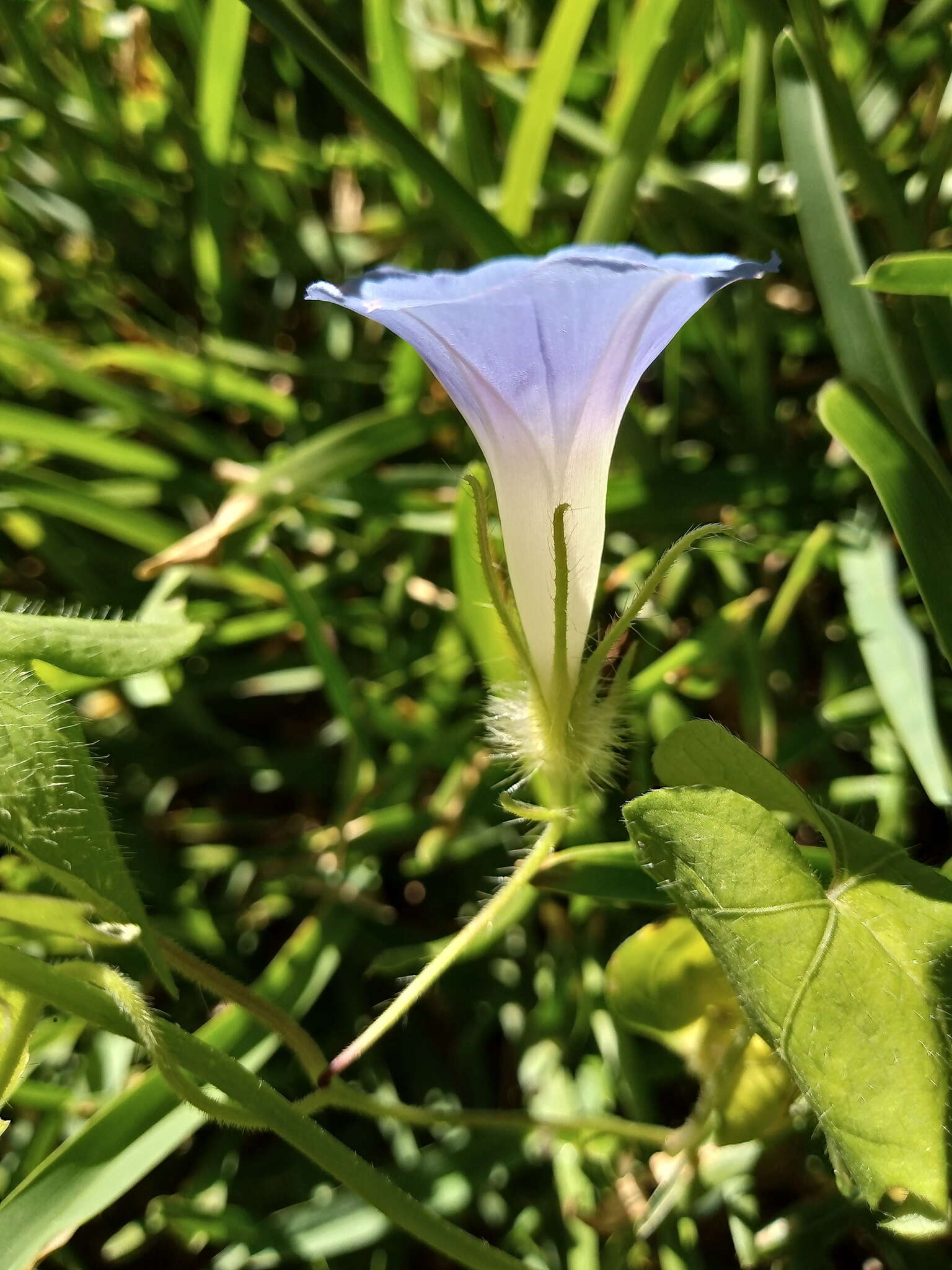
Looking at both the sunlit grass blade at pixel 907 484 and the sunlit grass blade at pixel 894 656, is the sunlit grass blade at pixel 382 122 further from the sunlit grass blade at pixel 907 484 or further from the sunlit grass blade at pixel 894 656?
the sunlit grass blade at pixel 894 656

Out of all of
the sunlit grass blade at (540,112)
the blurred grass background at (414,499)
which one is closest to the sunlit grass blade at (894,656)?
the blurred grass background at (414,499)

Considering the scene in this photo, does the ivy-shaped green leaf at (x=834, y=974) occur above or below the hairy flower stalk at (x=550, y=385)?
below

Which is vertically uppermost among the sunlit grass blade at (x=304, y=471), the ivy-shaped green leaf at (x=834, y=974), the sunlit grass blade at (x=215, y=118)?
the sunlit grass blade at (x=215, y=118)

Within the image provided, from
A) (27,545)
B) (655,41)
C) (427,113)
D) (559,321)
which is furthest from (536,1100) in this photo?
(427,113)

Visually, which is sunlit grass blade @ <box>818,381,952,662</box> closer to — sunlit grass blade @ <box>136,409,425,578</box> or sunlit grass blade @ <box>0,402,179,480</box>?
sunlit grass blade @ <box>136,409,425,578</box>

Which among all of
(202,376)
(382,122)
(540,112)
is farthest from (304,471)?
(540,112)

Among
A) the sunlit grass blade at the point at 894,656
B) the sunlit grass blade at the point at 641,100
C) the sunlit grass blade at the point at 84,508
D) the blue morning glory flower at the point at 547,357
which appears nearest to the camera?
the blue morning glory flower at the point at 547,357

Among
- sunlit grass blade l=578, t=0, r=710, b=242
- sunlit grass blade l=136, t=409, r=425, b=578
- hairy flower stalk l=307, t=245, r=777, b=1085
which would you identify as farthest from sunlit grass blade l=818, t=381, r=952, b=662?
sunlit grass blade l=136, t=409, r=425, b=578

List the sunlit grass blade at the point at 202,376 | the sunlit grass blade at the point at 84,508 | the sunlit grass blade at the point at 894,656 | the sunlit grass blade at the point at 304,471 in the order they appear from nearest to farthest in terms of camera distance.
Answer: the sunlit grass blade at the point at 894,656 < the sunlit grass blade at the point at 304,471 < the sunlit grass blade at the point at 84,508 < the sunlit grass blade at the point at 202,376
